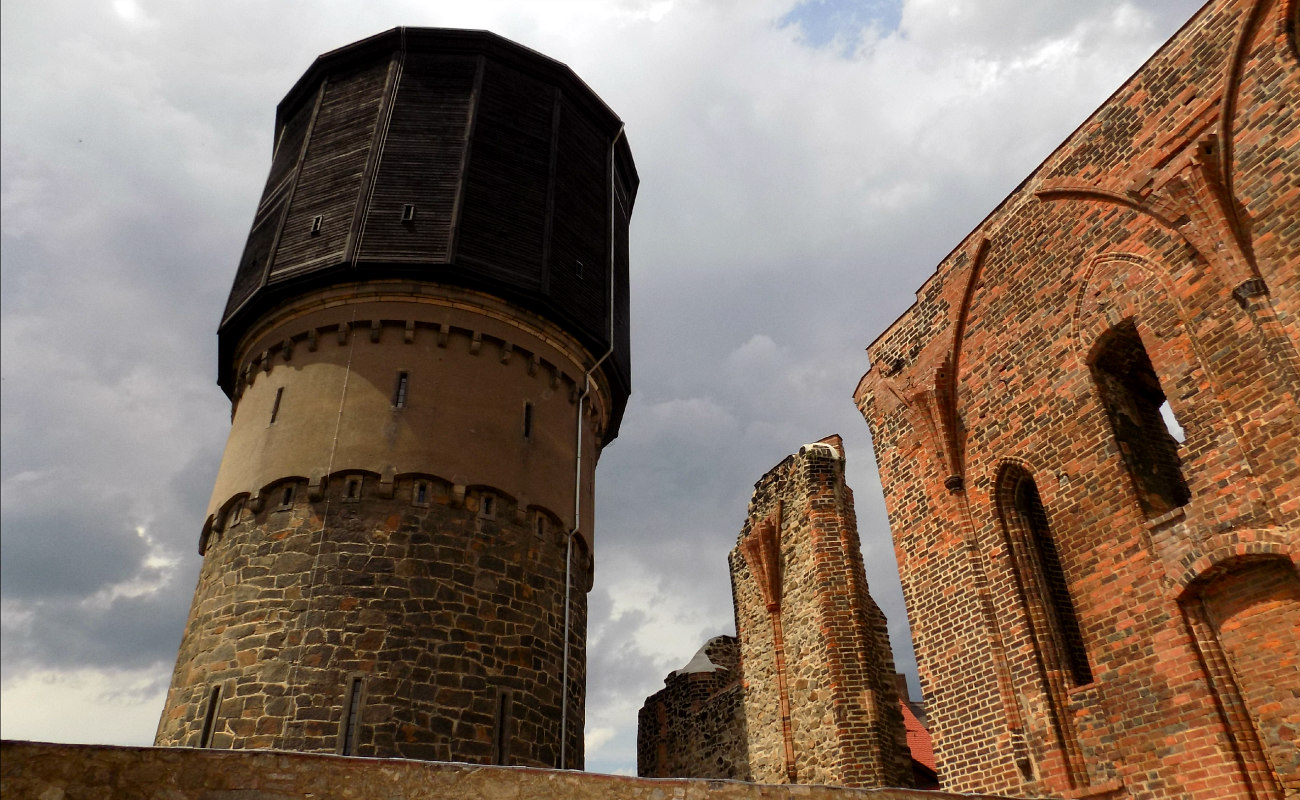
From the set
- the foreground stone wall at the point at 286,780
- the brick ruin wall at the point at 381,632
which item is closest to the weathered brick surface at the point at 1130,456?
the foreground stone wall at the point at 286,780

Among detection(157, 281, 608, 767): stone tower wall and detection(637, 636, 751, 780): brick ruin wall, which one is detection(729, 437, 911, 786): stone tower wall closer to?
detection(637, 636, 751, 780): brick ruin wall

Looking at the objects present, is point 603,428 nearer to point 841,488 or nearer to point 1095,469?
point 841,488

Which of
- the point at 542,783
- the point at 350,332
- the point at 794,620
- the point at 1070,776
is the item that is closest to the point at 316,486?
the point at 350,332

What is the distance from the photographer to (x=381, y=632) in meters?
9.90

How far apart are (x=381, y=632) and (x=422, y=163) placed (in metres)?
7.71

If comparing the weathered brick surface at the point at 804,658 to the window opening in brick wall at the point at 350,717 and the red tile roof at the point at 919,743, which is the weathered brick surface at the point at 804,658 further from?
the window opening in brick wall at the point at 350,717

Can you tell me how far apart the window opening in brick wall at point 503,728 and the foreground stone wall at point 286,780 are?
4840mm

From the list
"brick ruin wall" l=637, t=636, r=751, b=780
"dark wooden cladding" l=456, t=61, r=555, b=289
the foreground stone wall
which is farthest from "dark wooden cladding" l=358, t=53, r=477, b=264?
"brick ruin wall" l=637, t=636, r=751, b=780

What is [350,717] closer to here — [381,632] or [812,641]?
[381,632]

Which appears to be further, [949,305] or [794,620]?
[794,620]

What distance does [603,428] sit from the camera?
585 inches

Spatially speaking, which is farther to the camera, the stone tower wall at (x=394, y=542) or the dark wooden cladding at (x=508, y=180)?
the dark wooden cladding at (x=508, y=180)

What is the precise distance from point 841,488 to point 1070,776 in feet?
23.4

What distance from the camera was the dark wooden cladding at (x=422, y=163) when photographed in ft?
40.8
